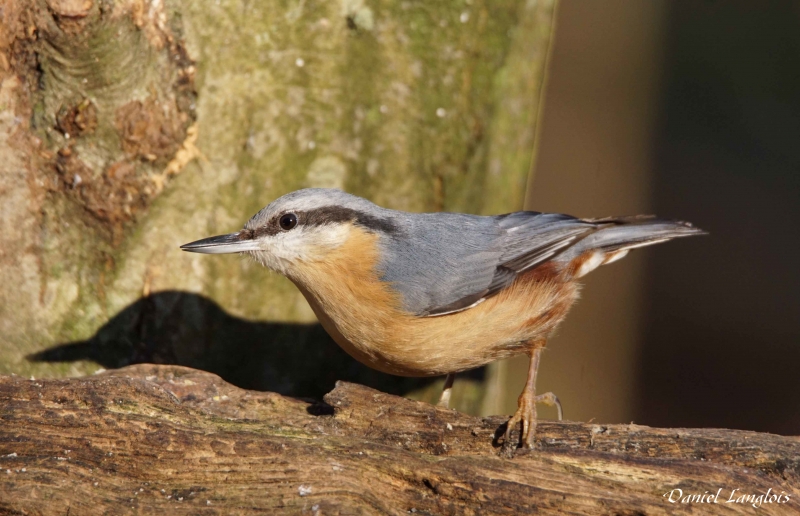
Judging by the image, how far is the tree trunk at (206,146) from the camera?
3.39 metres

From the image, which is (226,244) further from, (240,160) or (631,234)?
(631,234)

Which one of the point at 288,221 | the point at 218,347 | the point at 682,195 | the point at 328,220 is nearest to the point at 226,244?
the point at 288,221

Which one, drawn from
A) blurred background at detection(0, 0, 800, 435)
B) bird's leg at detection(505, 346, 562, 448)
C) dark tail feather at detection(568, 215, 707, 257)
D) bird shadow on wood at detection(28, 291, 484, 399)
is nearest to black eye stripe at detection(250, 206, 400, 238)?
blurred background at detection(0, 0, 800, 435)

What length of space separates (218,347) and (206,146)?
103cm

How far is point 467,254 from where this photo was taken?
136 inches

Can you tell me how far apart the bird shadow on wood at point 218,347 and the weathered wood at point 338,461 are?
33.1 inches

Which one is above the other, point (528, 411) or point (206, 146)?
point (206, 146)

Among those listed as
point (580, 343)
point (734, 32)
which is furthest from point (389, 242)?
point (734, 32)

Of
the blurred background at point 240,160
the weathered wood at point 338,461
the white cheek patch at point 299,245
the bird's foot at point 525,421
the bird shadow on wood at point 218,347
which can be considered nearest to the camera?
the weathered wood at point 338,461

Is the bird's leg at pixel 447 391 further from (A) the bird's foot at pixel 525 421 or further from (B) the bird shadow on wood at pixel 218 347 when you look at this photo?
(A) the bird's foot at pixel 525 421

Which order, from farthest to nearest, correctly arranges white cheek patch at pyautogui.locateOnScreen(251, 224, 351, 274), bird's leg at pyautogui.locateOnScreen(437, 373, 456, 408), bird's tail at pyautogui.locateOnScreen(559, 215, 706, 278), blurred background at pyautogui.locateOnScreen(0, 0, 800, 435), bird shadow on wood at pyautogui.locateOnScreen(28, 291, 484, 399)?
bird's leg at pyautogui.locateOnScreen(437, 373, 456, 408) → bird's tail at pyautogui.locateOnScreen(559, 215, 706, 278) → bird shadow on wood at pyautogui.locateOnScreen(28, 291, 484, 399) → blurred background at pyautogui.locateOnScreen(0, 0, 800, 435) → white cheek patch at pyautogui.locateOnScreen(251, 224, 351, 274)

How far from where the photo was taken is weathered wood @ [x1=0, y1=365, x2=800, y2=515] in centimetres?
241

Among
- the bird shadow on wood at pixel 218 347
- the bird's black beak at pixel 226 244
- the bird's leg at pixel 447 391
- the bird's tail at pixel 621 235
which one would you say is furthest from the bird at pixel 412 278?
the bird's leg at pixel 447 391
